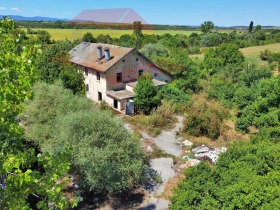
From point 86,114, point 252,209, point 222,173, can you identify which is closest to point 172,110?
point 86,114

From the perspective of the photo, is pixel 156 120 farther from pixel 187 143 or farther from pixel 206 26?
pixel 206 26

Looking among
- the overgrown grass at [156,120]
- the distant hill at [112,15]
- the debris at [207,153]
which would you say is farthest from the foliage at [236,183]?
the distant hill at [112,15]

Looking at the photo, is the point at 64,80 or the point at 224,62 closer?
the point at 64,80

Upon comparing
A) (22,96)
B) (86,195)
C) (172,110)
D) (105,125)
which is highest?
(22,96)

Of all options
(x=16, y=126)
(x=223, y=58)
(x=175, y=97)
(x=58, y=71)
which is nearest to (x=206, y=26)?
(x=223, y=58)

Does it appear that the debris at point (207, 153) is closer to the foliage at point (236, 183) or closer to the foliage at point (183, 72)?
the foliage at point (236, 183)

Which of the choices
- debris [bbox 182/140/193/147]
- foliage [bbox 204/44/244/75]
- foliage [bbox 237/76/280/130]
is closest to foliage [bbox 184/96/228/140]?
debris [bbox 182/140/193/147]

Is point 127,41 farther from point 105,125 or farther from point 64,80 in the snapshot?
point 105,125

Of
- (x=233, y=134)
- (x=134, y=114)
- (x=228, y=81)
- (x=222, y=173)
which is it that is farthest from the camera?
(x=228, y=81)
